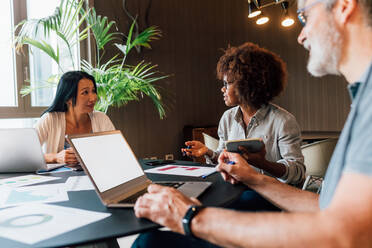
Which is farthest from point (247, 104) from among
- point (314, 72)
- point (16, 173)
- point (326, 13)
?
point (16, 173)

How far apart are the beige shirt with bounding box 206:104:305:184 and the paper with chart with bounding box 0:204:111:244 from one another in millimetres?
1225

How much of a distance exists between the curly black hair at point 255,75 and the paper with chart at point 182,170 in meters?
0.67

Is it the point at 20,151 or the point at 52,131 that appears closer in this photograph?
the point at 20,151

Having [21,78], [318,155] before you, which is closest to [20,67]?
[21,78]

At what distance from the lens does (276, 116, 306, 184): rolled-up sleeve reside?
1.80m

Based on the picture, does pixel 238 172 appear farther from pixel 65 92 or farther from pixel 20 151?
pixel 65 92

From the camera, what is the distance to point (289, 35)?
18.4 feet

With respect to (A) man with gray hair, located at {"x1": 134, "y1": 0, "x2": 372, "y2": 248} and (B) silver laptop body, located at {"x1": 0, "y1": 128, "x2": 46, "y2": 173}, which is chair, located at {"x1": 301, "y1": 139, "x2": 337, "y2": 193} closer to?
(A) man with gray hair, located at {"x1": 134, "y1": 0, "x2": 372, "y2": 248}

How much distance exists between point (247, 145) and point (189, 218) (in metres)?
0.94

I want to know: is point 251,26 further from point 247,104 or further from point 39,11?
point 247,104

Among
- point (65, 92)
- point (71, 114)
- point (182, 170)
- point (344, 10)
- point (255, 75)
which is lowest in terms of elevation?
point (182, 170)

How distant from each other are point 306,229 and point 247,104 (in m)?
1.57

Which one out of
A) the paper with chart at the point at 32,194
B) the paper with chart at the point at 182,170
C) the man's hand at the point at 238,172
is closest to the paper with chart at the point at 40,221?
the paper with chart at the point at 32,194

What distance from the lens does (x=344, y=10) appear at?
2.56 feet
